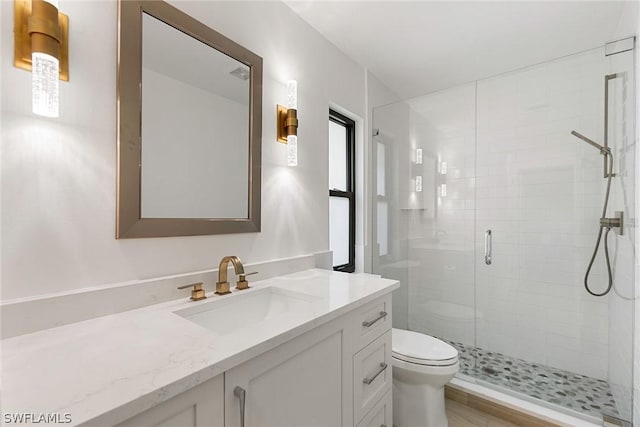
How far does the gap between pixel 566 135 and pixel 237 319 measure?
2.62 m

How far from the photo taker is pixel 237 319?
120 cm

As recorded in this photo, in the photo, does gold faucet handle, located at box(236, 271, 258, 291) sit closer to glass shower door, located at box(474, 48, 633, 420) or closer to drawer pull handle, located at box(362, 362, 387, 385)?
drawer pull handle, located at box(362, 362, 387, 385)

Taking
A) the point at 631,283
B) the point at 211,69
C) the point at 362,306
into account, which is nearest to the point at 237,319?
the point at 362,306

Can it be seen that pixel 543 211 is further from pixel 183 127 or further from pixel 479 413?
pixel 183 127

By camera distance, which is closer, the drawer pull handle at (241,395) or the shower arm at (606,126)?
the drawer pull handle at (241,395)

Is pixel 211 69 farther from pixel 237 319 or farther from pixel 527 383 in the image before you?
pixel 527 383

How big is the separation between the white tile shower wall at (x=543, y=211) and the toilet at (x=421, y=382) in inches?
40.6

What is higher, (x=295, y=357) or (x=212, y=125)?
(x=212, y=125)

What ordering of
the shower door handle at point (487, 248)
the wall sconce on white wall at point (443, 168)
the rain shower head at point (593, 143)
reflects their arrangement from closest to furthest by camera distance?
the rain shower head at point (593, 143) → the shower door handle at point (487, 248) → the wall sconce on white wall at point (443, 168)

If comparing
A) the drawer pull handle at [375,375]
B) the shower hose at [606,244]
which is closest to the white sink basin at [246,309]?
the drawer pull handle at [375,375]

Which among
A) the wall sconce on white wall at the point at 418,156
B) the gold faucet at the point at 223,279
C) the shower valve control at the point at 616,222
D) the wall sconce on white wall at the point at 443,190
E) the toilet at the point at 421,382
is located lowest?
the toilet at the point at 421,382

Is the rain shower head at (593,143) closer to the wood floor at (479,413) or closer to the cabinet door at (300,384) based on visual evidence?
the wood floor at (479,413)

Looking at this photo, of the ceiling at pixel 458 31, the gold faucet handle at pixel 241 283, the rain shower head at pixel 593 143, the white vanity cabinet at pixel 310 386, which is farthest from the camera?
the rain shower head at pixel 593 143

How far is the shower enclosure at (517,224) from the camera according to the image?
6.22ft
